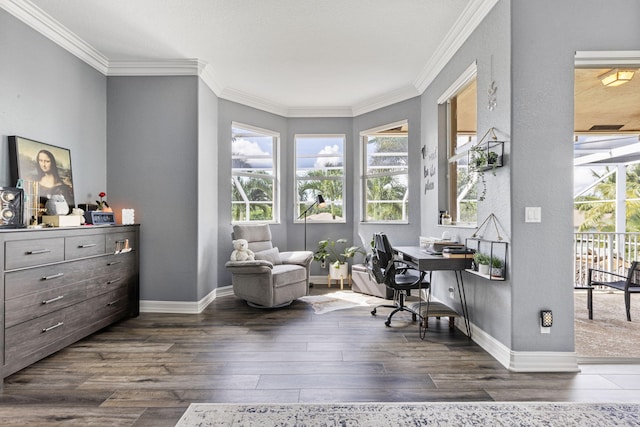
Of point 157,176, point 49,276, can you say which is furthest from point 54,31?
point 49,276

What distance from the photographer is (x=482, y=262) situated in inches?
103

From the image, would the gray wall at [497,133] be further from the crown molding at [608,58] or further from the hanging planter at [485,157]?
the crown molding at [608,58]

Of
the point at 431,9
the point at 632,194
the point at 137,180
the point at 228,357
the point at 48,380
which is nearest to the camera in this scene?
the point at 48,380

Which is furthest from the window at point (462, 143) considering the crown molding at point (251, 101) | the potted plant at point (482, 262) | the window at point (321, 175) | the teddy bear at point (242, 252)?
the crown molding at point (251, 101)

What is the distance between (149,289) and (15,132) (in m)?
2.03

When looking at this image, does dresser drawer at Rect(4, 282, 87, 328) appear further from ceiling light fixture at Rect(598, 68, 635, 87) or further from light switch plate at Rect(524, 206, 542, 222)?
ceiling light fixture at Rect(598, 68, 635, 87)

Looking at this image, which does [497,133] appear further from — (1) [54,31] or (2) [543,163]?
(1) [54,31]

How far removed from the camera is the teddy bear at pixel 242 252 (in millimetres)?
4156

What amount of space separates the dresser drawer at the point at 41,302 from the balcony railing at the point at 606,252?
6.41 meters

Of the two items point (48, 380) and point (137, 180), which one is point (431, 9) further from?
point (48, 380)

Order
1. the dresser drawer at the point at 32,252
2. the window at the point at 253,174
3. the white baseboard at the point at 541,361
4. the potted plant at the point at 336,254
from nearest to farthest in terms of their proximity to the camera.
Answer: the dresser drawer at the point at 32,252, the white baseboard at the point at 541,361, the window at the point at 253,174, the potted plant at the point at 336,254

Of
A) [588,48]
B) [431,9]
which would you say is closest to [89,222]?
[431,9]

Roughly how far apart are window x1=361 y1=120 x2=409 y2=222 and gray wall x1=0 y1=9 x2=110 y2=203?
3.64 m

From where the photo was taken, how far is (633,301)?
4316mm
